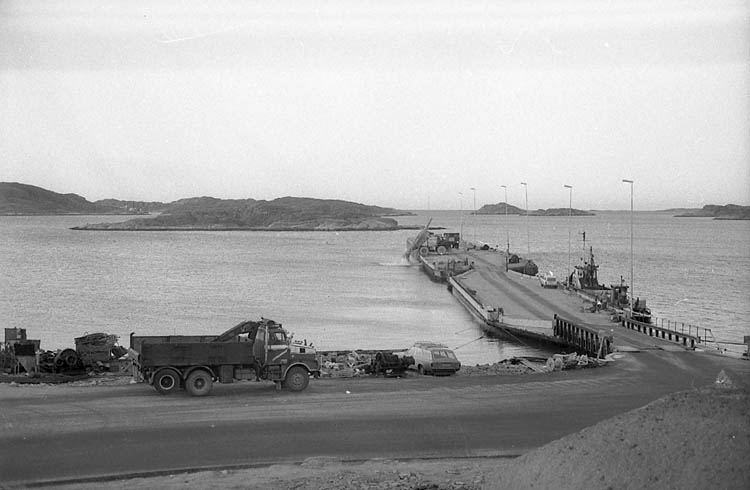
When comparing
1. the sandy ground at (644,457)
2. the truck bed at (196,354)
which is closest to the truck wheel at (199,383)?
the truck bed at (196,354)

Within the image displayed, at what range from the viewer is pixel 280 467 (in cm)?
1320

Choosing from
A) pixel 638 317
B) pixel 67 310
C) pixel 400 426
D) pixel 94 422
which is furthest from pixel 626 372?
pixel 67 310

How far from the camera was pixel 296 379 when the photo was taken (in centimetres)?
1941

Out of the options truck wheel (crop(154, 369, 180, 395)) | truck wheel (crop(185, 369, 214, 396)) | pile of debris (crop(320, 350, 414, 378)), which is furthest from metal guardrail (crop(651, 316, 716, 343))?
truck wheel (crop(154, 369, 180, 395))

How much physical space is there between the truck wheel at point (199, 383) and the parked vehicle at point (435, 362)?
7.38 meters

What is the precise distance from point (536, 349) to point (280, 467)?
2734cm

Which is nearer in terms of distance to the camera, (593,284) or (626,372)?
(626,372)

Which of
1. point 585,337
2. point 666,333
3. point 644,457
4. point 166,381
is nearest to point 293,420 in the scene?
point 166,381

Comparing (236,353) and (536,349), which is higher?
(236,353)

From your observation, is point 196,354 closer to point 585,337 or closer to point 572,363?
point 572,363

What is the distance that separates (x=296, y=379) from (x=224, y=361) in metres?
1.82

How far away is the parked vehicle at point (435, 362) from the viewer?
2348 centimetres

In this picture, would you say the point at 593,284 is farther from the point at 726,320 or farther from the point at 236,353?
the point at 236,353

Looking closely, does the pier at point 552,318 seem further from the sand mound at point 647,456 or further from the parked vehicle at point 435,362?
the sand mound at point 647,456
